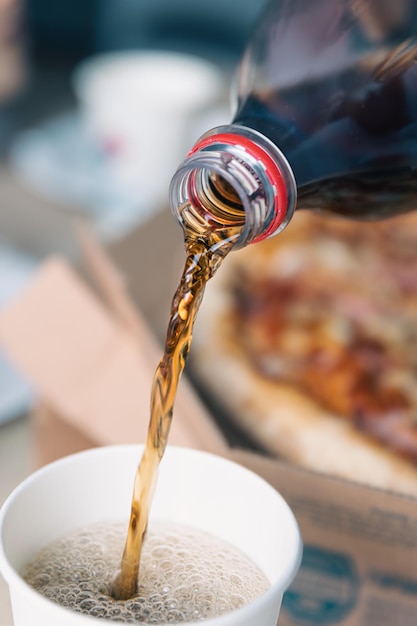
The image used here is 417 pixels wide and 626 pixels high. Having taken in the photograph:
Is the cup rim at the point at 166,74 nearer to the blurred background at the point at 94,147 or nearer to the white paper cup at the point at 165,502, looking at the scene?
the blurred background at the point at 94,147

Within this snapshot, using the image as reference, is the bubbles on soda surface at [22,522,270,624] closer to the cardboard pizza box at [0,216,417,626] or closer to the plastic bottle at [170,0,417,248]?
the cardboard pizza box at [0,216,417,626]

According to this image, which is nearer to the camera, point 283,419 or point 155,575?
point 155,575

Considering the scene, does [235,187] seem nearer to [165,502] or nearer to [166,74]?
[165,502]

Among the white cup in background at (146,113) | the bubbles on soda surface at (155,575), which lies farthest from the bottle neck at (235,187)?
the white cup in background at (146,113)

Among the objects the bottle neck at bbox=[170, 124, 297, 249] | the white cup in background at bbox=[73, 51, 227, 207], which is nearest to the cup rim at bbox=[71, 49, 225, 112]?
the white cup in background at bbox=[73, 51, 227, 207]

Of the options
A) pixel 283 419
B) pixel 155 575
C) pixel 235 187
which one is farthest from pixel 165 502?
pixel 283 419
